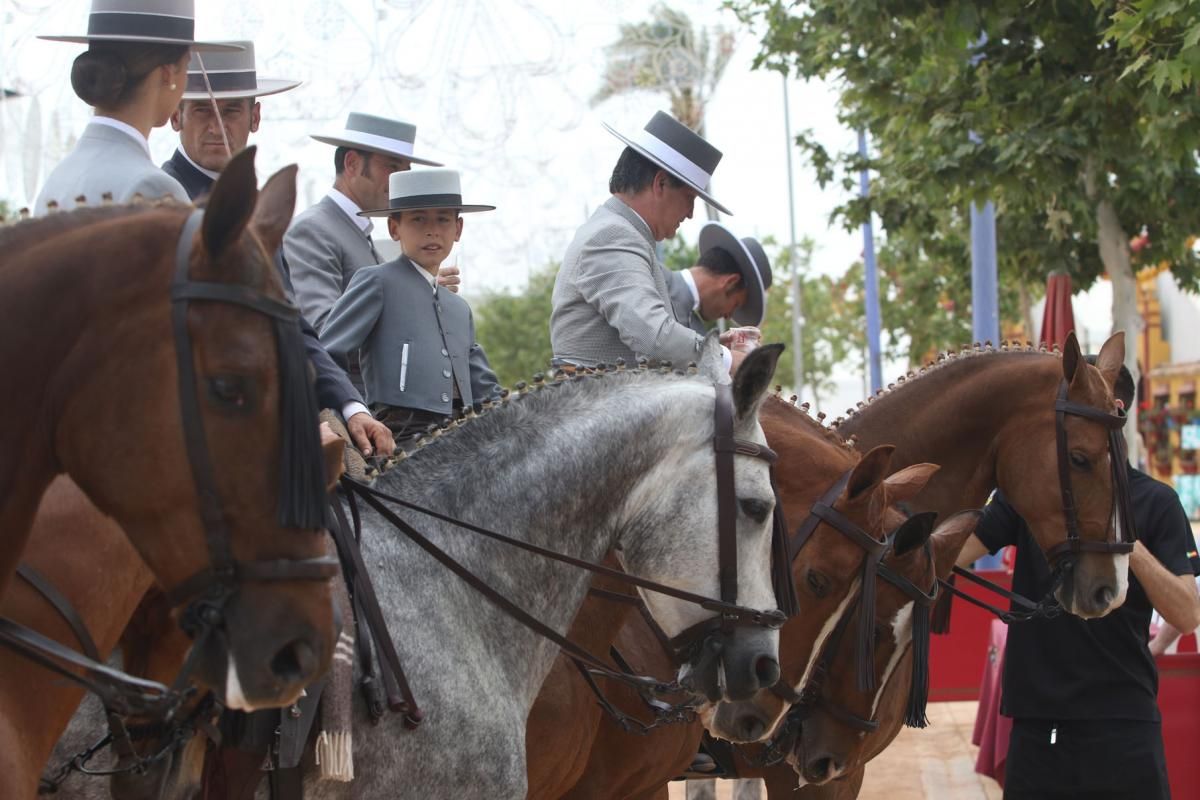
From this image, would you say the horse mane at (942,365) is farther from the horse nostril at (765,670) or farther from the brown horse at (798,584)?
the horse nostril at (765,670)

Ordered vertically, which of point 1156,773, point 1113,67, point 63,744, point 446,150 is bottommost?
point 1156,773

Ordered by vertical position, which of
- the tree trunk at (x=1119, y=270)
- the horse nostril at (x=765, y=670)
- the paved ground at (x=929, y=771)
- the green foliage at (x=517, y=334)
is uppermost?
the green foliage at (x=517, y=334)

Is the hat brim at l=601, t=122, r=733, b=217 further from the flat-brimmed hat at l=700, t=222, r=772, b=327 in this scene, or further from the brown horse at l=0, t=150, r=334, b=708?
the brown horse at l=0, t=150, r=334, b=708

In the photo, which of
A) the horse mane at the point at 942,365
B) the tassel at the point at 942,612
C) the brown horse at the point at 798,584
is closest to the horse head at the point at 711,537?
the brown horse at the point at 798,584

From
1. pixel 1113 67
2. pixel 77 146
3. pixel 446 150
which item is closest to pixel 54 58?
pixel 446 150

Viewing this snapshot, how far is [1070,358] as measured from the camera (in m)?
6.11

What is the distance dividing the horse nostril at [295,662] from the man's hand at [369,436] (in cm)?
164

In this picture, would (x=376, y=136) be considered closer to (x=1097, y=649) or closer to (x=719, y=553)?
(x=719, y=553)

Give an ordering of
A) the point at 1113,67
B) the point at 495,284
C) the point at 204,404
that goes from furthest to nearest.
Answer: the point at 495,284 → the point at 1113,67 → the point at 204,404

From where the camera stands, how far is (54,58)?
11625 mm

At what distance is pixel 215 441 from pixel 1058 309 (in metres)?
11.5

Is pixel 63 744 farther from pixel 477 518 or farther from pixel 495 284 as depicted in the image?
pixel 495 284

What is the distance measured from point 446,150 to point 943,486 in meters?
12.2

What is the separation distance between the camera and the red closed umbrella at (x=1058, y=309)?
1252 centimetres
